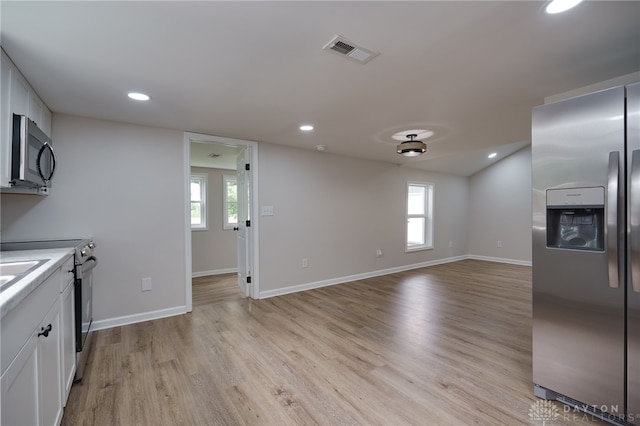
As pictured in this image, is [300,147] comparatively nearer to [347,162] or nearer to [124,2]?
[347,162]

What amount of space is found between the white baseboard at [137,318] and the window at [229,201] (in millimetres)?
2599

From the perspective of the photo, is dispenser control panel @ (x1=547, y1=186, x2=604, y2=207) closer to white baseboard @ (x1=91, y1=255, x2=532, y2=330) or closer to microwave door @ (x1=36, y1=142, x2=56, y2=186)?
white baseboard @ (x1=91, y1=255, x2=532, y2=330)

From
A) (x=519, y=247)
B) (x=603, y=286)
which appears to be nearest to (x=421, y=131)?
(x=603, y=286)

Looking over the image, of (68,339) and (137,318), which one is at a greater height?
(68,339)

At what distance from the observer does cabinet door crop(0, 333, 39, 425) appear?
94cm

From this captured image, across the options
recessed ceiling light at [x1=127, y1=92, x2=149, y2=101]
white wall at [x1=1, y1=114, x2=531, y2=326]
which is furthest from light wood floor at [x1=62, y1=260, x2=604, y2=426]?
recessed ceiling light at [x1=127, y1=92, x2=149, y2=101]

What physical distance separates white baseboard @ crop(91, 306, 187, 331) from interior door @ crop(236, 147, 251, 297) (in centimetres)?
94

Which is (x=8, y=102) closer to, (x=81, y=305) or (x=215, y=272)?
(x=81, y=305)

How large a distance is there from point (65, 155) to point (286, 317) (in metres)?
2.90

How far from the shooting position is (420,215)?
22.1ft

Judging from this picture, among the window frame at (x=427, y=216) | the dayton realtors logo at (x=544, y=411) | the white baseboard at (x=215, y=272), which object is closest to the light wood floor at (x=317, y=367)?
the dayton realtors logo at (x=544, y=411)

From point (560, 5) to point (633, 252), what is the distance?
1325 millimetres

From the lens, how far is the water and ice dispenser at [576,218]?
1665 mm

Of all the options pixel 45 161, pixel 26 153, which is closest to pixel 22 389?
pixel 26 153
